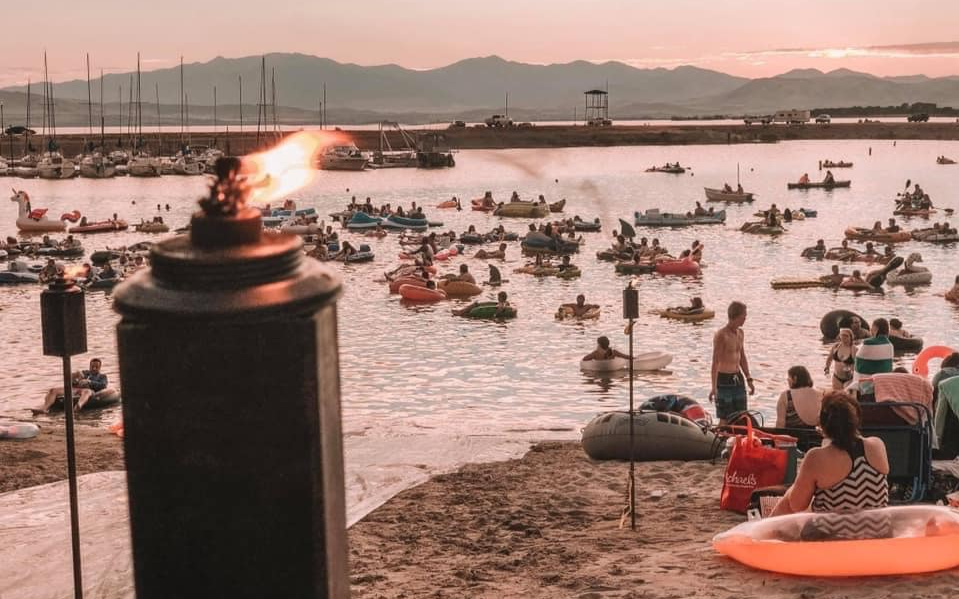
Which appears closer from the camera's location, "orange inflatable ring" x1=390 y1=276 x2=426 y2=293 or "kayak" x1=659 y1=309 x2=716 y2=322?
"kayak" x1=659 y1=309 x2=716 y2=322

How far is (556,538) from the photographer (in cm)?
913

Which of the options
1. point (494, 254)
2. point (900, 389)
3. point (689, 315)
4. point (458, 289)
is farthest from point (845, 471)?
point (494, 254)

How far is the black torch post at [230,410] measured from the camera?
224 centimetres

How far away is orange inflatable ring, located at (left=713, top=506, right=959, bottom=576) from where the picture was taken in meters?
6.48

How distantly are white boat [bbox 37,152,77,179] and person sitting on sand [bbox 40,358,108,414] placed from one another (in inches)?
3221

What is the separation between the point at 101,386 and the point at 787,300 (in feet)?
67.6

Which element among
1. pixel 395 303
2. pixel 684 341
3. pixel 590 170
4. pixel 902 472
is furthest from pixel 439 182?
pixel 902 472

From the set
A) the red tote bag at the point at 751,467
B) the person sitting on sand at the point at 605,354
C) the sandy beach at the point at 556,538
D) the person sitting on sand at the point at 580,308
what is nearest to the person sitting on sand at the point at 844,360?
the sandy beach at the point at 556,538

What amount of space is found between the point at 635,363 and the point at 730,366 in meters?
9.37

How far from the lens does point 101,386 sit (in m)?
18.5

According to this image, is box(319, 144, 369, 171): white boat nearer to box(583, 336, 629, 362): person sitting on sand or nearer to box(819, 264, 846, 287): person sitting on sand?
box(819, 264, 846, 287): person sitting on sand

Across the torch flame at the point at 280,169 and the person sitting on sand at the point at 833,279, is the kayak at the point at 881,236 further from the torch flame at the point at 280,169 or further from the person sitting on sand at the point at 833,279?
the torch flame at the point at 280,169

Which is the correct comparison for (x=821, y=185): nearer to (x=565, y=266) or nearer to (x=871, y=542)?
(x=565, y=266)

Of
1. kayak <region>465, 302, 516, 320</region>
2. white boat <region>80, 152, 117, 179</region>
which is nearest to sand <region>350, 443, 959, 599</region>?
kayak <region>465, 302, 516, 320</region>
